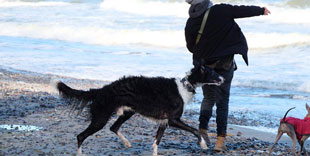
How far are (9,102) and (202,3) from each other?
4.37 metres

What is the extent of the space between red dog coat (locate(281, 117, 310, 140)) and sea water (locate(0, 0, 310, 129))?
8.98 feet

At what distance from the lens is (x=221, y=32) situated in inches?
226

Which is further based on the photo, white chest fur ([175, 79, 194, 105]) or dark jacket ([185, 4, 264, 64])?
dark jacket ([185, 4, 264, 64])

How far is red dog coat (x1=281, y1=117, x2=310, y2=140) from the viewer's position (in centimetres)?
565

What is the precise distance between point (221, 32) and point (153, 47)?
16.6m

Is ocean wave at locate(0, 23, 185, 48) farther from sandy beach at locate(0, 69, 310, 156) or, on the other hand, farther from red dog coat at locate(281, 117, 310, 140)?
red dog coat at locate(281, 117, 310, 140)

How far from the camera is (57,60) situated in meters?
16.4

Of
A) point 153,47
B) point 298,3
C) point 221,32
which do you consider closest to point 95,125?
point 221,32

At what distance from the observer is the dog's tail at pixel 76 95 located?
18.6ft

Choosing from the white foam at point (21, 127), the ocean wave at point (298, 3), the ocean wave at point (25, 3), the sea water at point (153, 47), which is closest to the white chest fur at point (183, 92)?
the white foam at point (21, 127)

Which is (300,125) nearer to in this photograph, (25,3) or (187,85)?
(187,85)

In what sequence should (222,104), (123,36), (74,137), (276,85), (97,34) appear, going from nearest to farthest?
(222,104) < (74,137) < (276,85) < (123,36) < (97,34)

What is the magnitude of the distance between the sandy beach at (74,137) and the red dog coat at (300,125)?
0.52 m

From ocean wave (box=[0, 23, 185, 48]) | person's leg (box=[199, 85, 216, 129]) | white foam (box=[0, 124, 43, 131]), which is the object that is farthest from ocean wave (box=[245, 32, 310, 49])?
white foam (box=[0, 124, 43, 131])
